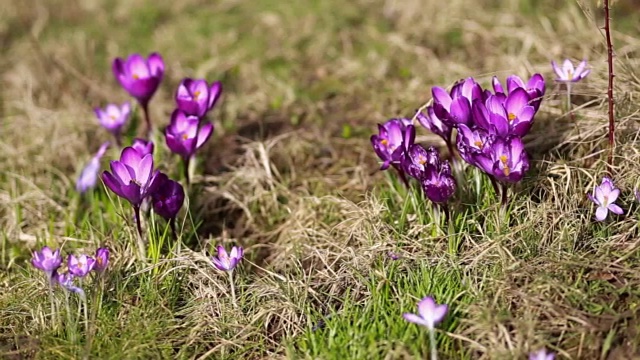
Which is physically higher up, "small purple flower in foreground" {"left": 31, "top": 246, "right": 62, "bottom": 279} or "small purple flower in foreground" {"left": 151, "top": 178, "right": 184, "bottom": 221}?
"small purple flower in foreground" {"left": 151, "top": 178, "right": 184, "bottom": 221}

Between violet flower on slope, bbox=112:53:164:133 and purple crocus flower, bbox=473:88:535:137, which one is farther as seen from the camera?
violet flower on slope, bbox=112:53:164:133

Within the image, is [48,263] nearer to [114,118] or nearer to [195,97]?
[195,97]

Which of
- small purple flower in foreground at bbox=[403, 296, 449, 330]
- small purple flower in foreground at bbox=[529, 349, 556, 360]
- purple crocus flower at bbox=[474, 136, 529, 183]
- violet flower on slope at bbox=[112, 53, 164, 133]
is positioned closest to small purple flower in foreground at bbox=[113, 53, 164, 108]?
violet flower on slope at bbox=[112, 53, 164, 133]

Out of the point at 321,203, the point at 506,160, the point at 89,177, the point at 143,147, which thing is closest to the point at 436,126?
the point at 506,160

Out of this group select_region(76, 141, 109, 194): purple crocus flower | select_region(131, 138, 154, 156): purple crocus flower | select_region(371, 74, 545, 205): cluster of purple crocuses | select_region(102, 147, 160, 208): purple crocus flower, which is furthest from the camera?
select_region(76, 141, 109, 194): purple crocus flower

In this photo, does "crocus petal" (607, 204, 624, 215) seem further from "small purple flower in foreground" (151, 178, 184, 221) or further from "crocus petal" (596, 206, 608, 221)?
"small purple flower in foreground" (151, 178, 184, 221)

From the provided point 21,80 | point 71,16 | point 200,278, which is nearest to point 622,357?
point 200,278
